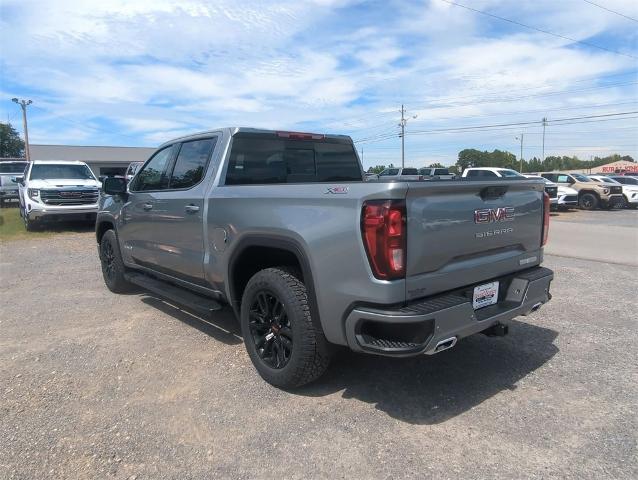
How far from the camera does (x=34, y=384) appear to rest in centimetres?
389

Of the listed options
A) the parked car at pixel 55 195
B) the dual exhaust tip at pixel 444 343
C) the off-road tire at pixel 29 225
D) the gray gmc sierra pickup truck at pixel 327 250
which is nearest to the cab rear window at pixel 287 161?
the gray gmc sierra pickup truck at pixel 327 250

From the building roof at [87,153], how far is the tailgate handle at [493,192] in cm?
5650

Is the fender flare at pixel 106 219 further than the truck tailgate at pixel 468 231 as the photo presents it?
Yes

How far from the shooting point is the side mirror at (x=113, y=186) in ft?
18.7

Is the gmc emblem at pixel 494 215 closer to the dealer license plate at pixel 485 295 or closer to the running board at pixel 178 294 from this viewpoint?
the dealer license plate at pixel 485 295

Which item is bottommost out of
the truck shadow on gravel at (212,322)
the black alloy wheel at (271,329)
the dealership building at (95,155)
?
the truck shadow on gravel at (212,322)

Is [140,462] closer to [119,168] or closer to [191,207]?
[191,207]

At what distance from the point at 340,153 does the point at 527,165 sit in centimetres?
11398

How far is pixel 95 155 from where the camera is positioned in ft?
190

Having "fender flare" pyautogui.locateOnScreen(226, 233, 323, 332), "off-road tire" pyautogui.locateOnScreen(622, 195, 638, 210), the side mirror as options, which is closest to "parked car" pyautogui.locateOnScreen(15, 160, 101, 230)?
the side mirror

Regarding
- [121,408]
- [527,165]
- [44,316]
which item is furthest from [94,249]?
[527,165]

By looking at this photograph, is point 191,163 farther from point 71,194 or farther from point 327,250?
point 71,194

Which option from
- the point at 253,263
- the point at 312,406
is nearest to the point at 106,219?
the point at 253,263

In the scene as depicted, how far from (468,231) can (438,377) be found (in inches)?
49.0
